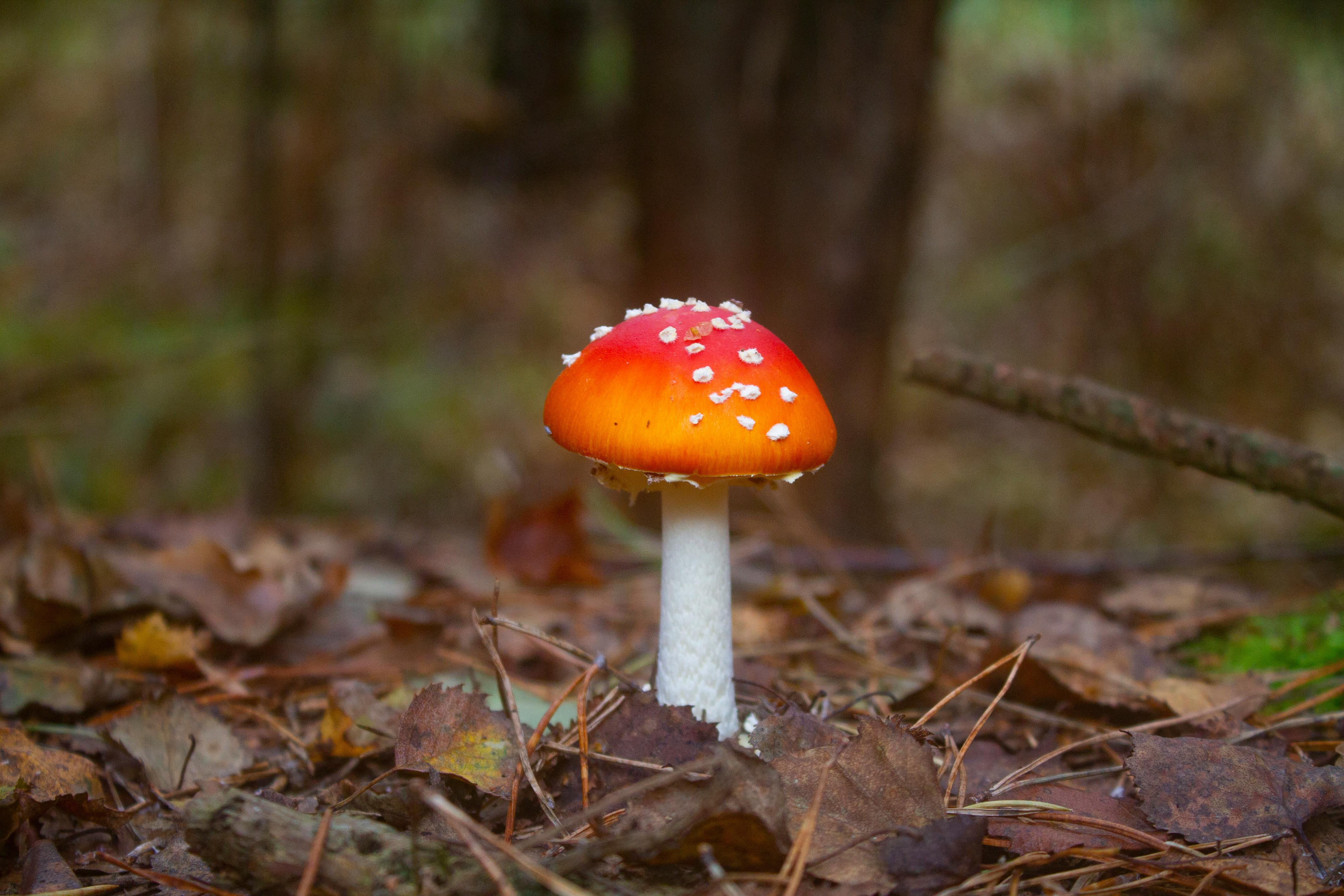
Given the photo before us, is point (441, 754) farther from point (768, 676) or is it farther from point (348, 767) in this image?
point (768, 676)

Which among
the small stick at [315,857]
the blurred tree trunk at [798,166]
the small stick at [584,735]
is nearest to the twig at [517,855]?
the small stick at [315,857]

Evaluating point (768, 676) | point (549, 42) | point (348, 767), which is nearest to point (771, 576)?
point (768, 676)

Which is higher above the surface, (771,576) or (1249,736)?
(1249,736)

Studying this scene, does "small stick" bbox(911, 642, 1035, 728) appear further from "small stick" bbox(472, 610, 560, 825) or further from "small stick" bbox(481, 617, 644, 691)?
"small stick" bbox(472, 610, 560, 825)

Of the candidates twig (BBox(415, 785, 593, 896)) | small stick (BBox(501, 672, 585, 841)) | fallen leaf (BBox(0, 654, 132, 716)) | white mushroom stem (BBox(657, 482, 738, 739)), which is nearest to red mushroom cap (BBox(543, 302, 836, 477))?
white mushroom stem (BBox(657, 482, 738, 739))

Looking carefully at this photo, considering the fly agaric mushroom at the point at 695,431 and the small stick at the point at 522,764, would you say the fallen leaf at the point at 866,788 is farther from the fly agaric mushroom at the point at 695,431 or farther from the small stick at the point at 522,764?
the small stick at the point at 522,764

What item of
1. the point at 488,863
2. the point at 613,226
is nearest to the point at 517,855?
the point at 488,863
